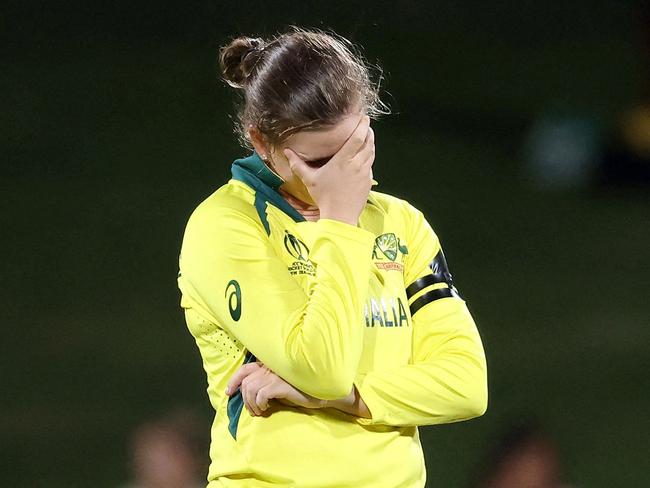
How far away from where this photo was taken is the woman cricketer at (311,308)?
1598 millimetres

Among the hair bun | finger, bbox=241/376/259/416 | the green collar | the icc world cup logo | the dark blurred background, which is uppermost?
the hair bun

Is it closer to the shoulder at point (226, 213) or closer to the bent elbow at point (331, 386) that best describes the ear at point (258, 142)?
the shoulder at point (226, 213)

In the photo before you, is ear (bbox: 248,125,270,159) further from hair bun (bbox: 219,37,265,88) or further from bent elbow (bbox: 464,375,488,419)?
bent elbow (bbox: 464,375,488,419)

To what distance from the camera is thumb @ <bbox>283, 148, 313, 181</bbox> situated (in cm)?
166

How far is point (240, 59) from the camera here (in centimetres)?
178

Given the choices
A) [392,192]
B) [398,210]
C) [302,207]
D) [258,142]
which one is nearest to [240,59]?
[258,142]

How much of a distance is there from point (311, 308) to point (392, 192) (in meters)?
3.37

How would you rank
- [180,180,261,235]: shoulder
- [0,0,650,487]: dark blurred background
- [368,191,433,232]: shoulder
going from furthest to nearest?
[0,0,650,487]: dark blurred background, [368,191,433,232]: shoulder, [180,180,261,235]: shoulder

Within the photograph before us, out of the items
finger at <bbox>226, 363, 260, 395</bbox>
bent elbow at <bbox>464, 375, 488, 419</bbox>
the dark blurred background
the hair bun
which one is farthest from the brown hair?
the dark blurred background

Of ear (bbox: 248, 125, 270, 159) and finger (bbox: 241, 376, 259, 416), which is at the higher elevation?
ear (bbox: 248, 125, 270, 159)

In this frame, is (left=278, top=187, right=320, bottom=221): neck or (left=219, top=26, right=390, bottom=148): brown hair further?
(left=278, top=187, right=320, bottom=221): neck

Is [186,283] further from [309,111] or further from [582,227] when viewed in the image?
[582,227]

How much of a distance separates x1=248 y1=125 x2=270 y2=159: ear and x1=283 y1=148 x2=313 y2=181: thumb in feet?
0.19

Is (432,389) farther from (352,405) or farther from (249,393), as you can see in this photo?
(249,393)
